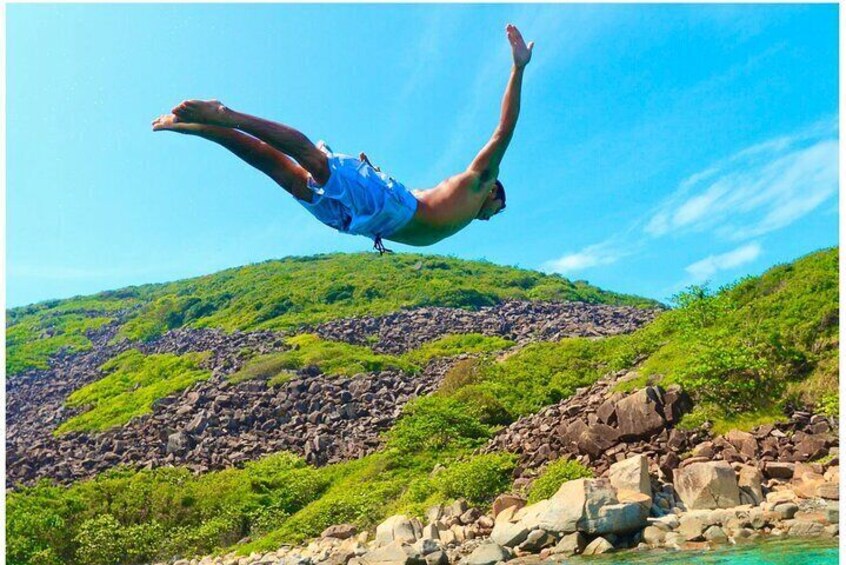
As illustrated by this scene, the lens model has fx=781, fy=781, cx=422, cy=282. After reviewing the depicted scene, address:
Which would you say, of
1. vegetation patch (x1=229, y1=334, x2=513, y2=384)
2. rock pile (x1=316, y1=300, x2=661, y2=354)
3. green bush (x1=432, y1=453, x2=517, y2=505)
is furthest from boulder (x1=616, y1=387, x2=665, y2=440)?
rock pile (x1=316, y1=300, x2=661, y2=354)

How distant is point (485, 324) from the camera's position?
138 feet

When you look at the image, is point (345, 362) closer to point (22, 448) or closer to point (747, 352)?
point (22, 448)

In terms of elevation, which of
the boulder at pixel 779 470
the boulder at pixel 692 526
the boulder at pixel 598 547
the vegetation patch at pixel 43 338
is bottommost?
the boulder at pixel 598 547

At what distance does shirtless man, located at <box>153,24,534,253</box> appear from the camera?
4.22 m

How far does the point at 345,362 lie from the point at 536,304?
66.8ft

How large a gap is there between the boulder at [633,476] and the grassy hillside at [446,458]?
1736 mm

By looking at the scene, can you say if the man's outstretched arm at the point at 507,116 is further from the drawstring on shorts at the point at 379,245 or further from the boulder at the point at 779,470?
the boulder at the point at 779,470

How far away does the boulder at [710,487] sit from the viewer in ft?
36.5

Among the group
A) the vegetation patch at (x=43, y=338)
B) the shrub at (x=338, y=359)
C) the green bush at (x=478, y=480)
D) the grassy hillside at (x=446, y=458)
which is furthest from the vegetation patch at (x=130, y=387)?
the green bush at (x=478, y=480)

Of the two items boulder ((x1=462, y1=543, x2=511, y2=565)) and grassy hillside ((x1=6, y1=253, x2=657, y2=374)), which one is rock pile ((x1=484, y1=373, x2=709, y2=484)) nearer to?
boulder ((x1=462, y1=543, x2=511, y2=565))

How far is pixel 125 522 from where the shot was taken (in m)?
19.0

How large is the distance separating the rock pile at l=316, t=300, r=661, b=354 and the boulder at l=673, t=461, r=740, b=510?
2331cm

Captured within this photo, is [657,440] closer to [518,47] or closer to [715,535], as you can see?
[715,535]

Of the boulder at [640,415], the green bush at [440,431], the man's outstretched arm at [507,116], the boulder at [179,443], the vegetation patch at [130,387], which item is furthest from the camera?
the vegetation patch at [130,387]
